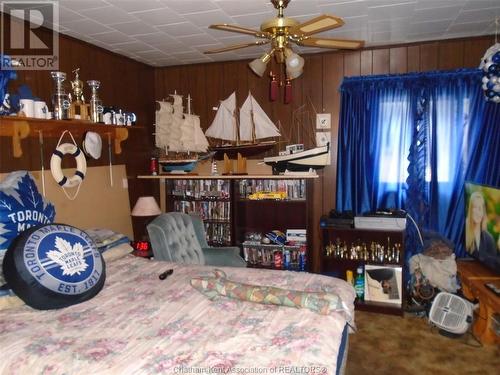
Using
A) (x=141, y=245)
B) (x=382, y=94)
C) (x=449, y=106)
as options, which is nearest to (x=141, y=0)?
(x=141, y=245)

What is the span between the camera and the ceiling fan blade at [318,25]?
1.92 m

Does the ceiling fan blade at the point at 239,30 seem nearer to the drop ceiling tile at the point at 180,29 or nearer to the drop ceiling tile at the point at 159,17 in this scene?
the drop ceiling tile at the point at 159,17

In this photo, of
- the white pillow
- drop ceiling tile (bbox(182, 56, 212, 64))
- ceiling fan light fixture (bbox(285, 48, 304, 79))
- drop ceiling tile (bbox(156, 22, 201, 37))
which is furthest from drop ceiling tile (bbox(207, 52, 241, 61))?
the white pillow

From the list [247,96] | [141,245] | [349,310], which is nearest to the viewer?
[349,310]

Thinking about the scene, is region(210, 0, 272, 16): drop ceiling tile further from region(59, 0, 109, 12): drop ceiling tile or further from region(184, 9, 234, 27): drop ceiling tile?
region(59, 0, 109, 12): drop ceiling tile

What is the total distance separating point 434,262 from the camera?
3604 millimetres

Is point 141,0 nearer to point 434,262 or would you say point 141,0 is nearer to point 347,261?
point 347,261

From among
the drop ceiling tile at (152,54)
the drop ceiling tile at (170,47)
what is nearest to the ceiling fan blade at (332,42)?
the drop ceiling tile at (170,47)

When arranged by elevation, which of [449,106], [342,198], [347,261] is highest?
[449,106]

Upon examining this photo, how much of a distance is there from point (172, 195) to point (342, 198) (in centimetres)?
205

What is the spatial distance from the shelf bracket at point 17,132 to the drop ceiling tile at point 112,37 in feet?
3.94

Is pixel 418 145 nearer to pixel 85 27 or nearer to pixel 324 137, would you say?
pixel 324 137

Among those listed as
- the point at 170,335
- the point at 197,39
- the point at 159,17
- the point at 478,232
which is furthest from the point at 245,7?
the point at 478,232

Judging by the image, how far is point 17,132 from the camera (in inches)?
114
